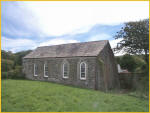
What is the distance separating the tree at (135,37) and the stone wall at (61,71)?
17.5ft

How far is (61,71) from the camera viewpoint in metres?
16.8

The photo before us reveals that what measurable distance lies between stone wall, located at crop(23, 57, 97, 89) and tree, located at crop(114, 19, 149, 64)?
533 centimetres

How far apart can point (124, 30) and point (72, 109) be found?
13.1 m

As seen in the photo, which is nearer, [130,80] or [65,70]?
[130,80]

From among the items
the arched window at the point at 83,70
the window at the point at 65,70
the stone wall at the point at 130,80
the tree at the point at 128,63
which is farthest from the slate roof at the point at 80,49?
the tree at the point at 128,63

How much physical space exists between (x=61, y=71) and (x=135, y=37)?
10.4 meters

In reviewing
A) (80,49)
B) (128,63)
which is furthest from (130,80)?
(128,63)

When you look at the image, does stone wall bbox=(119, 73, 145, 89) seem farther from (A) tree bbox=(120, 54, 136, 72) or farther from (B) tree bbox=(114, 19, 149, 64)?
(A) tree bbox=(120, 54, 136, 72)

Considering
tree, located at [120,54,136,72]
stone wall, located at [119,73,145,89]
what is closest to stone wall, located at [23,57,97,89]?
stone wall, located at [119,73,145,89]

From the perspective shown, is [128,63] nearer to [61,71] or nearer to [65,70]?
[65,70]

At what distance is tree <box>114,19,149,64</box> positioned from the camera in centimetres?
1397

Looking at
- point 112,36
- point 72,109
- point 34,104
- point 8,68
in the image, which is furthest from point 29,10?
point 8,68

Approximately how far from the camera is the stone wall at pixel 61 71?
1411 centimetres

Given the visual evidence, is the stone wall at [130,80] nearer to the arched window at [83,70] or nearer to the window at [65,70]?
the arched window at [83,70]
